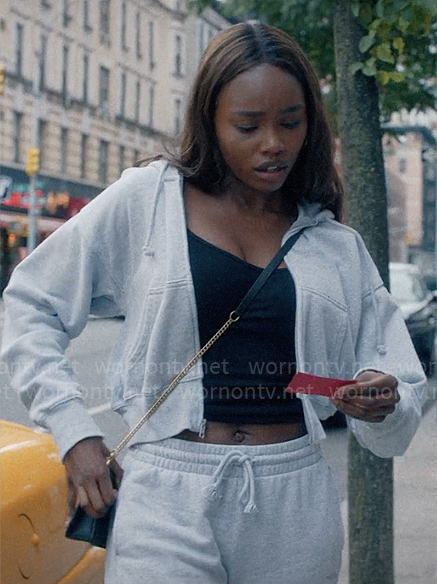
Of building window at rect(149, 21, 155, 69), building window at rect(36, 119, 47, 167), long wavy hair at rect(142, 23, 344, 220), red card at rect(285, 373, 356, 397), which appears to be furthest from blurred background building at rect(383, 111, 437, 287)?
red card at rect(285, 373, 356, 397)

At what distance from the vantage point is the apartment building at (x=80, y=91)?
3681cm

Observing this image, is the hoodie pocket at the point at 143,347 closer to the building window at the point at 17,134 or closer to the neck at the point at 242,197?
the neck at the point at 242,197

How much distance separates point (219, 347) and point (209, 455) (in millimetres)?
203

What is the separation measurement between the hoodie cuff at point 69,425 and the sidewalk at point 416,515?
3117 mm

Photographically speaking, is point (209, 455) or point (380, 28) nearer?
point (209, 455)

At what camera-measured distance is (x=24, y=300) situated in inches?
83.6

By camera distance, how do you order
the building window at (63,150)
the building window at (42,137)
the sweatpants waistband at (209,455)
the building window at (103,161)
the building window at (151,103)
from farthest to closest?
the building window at (151,103)
the building window at (103,161)
the building window at (63,150)
the building window at (42,137)
the sweatpants waistband at (209,455)

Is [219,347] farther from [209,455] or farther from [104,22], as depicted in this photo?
[104,22]

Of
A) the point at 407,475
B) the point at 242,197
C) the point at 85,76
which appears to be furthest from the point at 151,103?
the point at 242,197

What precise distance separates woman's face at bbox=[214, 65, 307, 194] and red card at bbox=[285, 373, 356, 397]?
1.45ft

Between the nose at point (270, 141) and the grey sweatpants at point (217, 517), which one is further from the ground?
the nose at point (270, 141)

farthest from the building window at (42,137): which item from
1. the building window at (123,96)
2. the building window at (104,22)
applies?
the building window at (123,96)

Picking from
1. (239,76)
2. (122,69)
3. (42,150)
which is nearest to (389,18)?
(239,76)

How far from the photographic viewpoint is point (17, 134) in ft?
123
